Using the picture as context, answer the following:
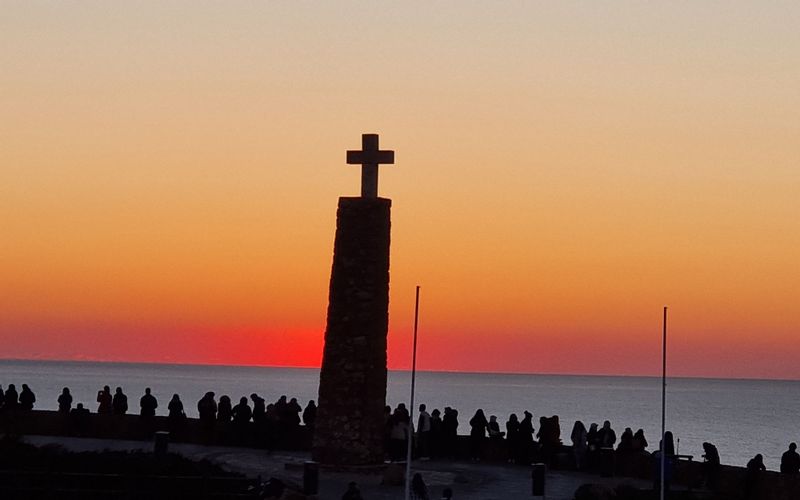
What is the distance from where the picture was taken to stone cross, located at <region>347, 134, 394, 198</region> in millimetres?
33938

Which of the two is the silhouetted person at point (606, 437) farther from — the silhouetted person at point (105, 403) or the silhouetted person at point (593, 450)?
the silhouetted person at point (105, 403)

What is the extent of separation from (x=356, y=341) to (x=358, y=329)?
0.26 metres

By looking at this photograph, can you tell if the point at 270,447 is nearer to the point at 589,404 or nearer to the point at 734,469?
the point at 734,469

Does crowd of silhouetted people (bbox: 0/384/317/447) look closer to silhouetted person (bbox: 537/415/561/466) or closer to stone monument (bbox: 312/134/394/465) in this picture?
stone monument (bbox: 312/134/394/465)

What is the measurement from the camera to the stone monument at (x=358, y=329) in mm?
33969

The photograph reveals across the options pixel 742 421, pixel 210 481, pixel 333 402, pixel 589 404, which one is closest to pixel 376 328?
pixel 333 402

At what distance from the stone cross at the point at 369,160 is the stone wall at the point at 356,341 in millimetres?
275

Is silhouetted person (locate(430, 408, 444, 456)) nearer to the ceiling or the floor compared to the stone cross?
nearer to the floor

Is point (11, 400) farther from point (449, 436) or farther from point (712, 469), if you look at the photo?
point (712, 469)

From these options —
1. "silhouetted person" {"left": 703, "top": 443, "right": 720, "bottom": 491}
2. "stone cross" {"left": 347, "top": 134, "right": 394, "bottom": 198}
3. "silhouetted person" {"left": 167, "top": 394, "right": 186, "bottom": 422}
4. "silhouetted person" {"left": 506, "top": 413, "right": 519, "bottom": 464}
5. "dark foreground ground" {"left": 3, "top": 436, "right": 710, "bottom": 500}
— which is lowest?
"dark foreground ground" {"left": 3, "top": 436, "right": 710, "bottom": 500}

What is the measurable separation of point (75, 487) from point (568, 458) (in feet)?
46.7

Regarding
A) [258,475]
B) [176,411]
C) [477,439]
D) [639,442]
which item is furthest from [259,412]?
[639,442]

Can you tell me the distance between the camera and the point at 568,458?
125 feet

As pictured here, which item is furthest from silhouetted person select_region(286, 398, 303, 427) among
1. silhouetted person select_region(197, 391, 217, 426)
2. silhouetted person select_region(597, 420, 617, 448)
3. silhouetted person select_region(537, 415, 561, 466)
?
silhouetted person select_region(597, 420, 617, 448)
